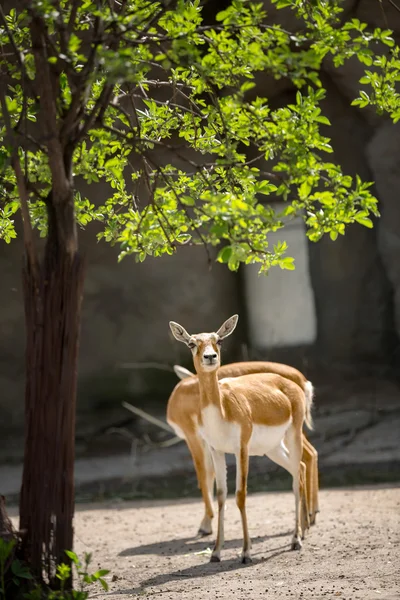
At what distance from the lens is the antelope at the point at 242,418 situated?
714 centimetres

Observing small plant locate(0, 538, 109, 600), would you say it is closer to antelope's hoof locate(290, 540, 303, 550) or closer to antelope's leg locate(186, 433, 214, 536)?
antelope's hoof locate(290, 540, 303, 550)

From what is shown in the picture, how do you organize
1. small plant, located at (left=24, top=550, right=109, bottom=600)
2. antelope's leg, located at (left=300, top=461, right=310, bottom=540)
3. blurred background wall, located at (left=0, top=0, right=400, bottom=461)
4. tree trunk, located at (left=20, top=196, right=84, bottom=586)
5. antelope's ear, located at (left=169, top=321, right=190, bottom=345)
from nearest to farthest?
small plant, located at (left=24, top=550, right=109, bottom=600) → tree trunk, located at (left=20, top=196, right=84, bottom=586) → antelope's ear, located at (left=169, top=321, right=190, bottom=345) → antelope's leg, located at (left=300, top=461, right=310, bottom=540) → blurred background wall, located at (left=0, top=0, right=400, bottom=461)

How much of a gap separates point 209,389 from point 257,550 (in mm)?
1421

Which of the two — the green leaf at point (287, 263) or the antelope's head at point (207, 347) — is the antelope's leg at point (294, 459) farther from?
the green leaf at point (287, 263)

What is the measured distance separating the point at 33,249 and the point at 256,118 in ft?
4.72

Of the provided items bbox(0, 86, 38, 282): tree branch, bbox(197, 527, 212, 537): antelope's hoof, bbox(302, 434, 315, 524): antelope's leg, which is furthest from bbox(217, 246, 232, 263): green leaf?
bbox(197, 527, 212, 537): antelope's hoof

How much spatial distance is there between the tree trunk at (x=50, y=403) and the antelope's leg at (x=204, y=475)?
11.5ft

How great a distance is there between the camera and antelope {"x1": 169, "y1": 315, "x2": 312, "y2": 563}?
7.14 metres

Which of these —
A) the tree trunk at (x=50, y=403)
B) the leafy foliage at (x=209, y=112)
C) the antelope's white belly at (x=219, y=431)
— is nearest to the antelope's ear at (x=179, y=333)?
the antelope's white belly at (x=219, y=431)

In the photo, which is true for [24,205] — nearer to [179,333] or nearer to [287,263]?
Result: [287,263]

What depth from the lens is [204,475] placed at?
878 cm

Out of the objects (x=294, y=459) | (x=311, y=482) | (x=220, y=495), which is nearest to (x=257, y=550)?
(x=220, y=495)

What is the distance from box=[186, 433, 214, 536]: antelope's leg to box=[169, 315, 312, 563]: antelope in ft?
2.94

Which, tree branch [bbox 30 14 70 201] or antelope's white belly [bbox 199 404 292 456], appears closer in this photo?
tree branch [bbox 30 14 70 201]
